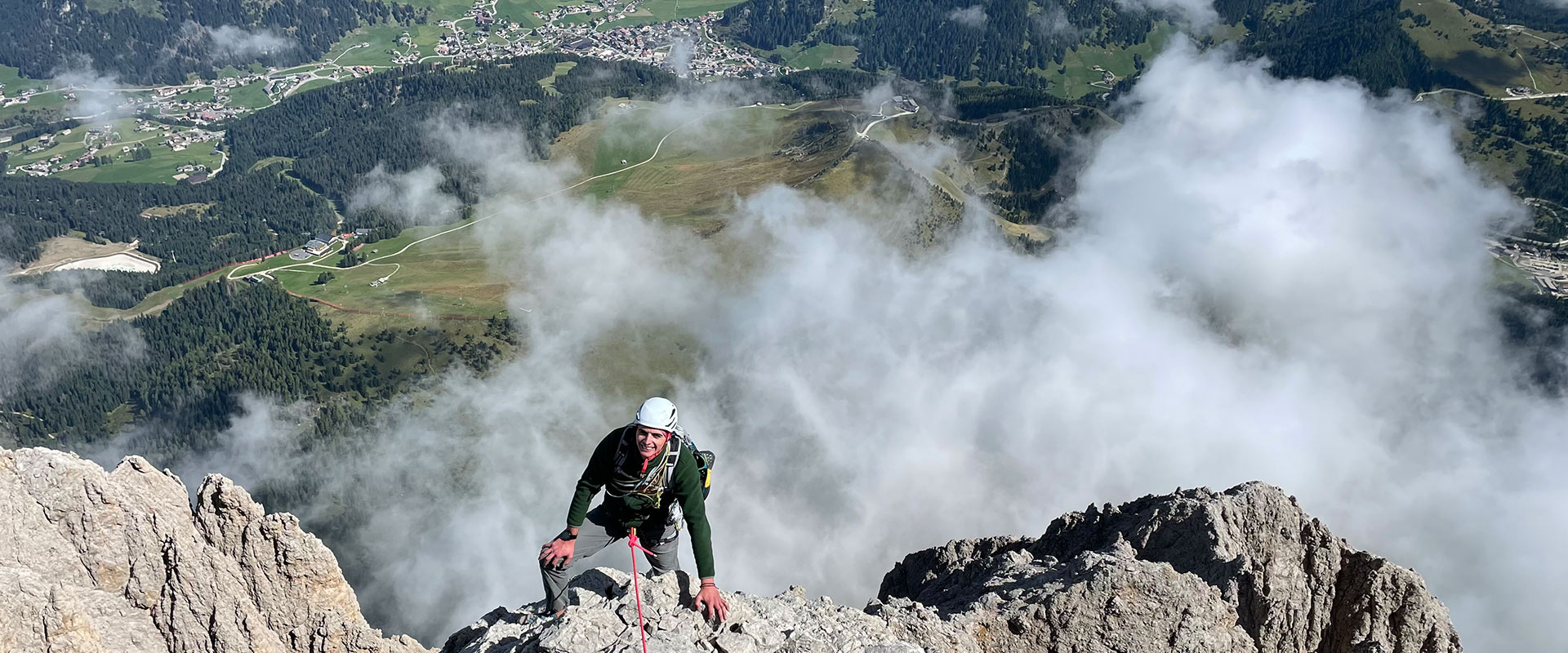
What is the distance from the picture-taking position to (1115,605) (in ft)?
103

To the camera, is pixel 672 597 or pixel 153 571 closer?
pixel 672 597

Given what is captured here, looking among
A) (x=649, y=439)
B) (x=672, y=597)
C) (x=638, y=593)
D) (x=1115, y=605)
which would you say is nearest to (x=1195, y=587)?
(x=1115, y=605)

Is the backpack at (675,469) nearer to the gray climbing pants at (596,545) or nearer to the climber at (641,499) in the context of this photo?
the climber at (641,499)

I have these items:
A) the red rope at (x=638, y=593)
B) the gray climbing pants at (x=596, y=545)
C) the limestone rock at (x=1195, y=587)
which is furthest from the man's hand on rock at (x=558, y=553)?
the limestone rock at (x=1195, y=587)

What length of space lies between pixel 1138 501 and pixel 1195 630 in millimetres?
15816

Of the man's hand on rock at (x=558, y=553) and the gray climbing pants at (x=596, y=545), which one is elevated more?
the man's hand on rock at (x=558, y=553)

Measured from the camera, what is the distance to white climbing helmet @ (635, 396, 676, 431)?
70.1ft


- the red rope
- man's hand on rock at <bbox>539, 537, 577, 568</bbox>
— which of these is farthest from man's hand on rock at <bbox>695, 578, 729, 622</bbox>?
man's hand on rock at <bbox>539, 537, 577, 568</bbox>

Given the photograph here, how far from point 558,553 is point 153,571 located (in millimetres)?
18169

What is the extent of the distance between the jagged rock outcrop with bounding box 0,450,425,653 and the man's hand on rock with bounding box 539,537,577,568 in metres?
13.4

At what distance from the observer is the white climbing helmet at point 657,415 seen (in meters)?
21.4

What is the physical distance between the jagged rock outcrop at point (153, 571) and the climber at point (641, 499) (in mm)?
13729

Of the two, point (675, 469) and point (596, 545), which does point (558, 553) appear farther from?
point (675, 469)

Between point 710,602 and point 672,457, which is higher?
point 672,457
